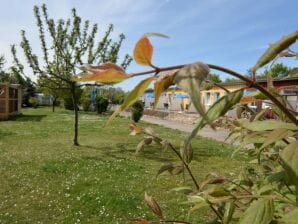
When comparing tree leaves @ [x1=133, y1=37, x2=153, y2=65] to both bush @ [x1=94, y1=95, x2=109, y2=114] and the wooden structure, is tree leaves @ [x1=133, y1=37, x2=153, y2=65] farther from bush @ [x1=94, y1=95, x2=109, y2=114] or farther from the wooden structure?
bush @ [x1=94, y1=95, x2=109, y2=114]

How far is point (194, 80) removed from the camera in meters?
0.48

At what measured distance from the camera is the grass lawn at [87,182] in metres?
5.25

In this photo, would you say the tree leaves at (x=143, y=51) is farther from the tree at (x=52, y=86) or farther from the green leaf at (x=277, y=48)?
the tree at (x=52, y=86)

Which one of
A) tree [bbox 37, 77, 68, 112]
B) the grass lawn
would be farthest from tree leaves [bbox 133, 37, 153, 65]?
tree [bbox 37, 77, 68, 112]

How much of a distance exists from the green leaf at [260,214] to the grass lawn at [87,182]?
2300 millimetres

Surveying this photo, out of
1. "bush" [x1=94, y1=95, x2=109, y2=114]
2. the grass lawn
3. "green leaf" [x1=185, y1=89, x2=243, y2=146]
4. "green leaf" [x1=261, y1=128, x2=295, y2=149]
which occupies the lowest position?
the grass lawn

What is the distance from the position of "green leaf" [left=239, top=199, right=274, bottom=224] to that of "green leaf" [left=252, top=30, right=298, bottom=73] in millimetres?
306

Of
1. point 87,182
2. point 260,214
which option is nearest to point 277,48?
point 260,214

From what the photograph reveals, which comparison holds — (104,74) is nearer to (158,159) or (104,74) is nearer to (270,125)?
(270,125)

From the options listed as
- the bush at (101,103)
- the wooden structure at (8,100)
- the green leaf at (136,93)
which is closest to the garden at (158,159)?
the green leaf at (136,93)

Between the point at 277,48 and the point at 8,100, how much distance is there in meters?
24.7

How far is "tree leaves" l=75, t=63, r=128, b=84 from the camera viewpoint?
58 cm

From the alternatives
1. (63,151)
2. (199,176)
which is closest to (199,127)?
(199,176)

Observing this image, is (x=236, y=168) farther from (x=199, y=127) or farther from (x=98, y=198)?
(x=199, y=127)
